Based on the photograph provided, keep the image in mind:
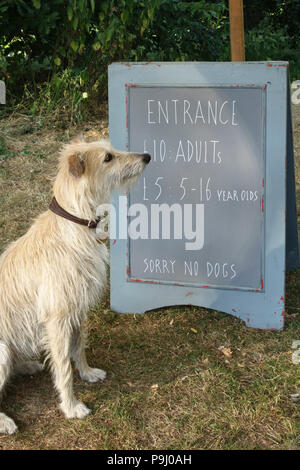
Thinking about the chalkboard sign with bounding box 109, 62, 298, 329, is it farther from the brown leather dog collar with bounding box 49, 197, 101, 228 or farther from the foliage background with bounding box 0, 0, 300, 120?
the foliage background with bounding box 0, 0, 300, 120

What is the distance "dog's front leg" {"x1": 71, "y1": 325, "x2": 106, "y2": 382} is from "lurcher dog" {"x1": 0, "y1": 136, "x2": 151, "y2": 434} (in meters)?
0.26

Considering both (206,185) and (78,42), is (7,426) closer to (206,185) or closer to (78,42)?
(206,185)

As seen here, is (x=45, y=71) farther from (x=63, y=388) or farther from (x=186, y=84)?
(x=63, y=388)

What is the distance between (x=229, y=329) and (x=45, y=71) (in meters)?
5.00

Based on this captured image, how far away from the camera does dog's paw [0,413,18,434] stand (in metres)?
2.93

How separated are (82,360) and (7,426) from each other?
594 millimetres

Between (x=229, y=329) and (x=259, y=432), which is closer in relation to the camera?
(x=259, y=432)

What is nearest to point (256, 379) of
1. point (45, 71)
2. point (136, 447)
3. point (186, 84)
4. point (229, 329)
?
point (229, 329)

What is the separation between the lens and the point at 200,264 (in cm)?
379

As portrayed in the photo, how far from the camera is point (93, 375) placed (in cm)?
340

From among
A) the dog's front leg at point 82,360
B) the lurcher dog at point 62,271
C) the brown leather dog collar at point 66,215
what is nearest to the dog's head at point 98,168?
the lurcher dog at point 62,271

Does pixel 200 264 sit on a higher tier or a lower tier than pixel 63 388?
higher

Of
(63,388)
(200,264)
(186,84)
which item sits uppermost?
(186,84)

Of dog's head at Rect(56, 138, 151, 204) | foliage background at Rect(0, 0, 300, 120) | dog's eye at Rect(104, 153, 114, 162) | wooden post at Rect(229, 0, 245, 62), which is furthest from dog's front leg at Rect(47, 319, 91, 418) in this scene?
foliage background at Rect(0, 0, 300, 120)
